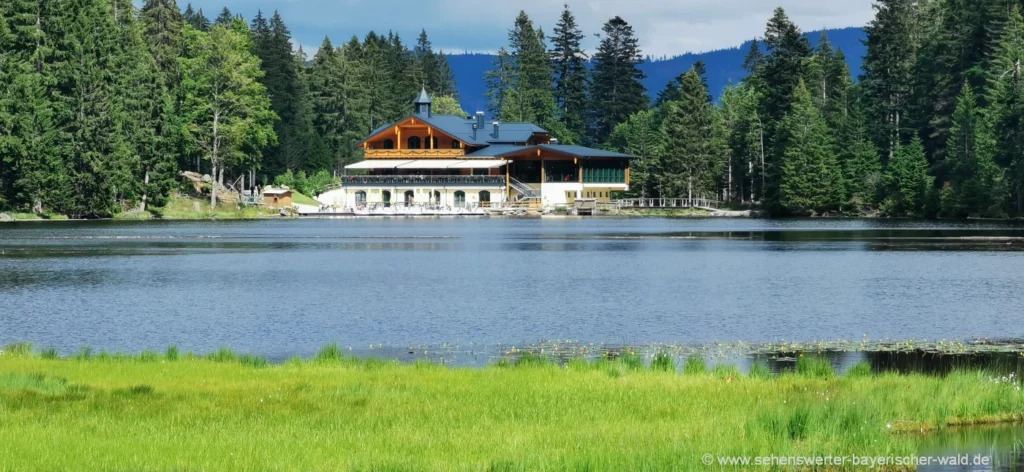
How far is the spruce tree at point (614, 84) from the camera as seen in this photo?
142125mm

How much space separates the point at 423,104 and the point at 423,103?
15cm

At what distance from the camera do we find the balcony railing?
110 m

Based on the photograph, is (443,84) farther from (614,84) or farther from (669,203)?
(669,203)

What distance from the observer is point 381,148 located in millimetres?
117875

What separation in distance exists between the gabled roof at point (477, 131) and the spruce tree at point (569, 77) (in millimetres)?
21425

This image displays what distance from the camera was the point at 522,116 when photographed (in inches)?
5330

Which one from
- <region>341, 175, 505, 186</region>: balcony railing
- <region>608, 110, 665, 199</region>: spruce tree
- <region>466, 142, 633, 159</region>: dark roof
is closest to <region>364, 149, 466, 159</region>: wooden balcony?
<region>466, 142, 633, 159</region>: dark roof

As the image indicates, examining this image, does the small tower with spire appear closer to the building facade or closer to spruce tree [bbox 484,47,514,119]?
the building facade

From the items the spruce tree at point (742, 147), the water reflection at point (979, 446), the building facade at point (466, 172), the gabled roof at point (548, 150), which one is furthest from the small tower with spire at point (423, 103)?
the water reflection at point (979, 446)

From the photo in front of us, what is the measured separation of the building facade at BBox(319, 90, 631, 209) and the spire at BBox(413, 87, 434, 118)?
3.34 metres

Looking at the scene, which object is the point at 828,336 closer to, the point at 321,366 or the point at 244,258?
the point at 321,366

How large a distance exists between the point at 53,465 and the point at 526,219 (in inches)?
3613

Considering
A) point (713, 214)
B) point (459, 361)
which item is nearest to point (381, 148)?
point (713, 214)

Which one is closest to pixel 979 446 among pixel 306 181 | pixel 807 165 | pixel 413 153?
pixel 807 165
